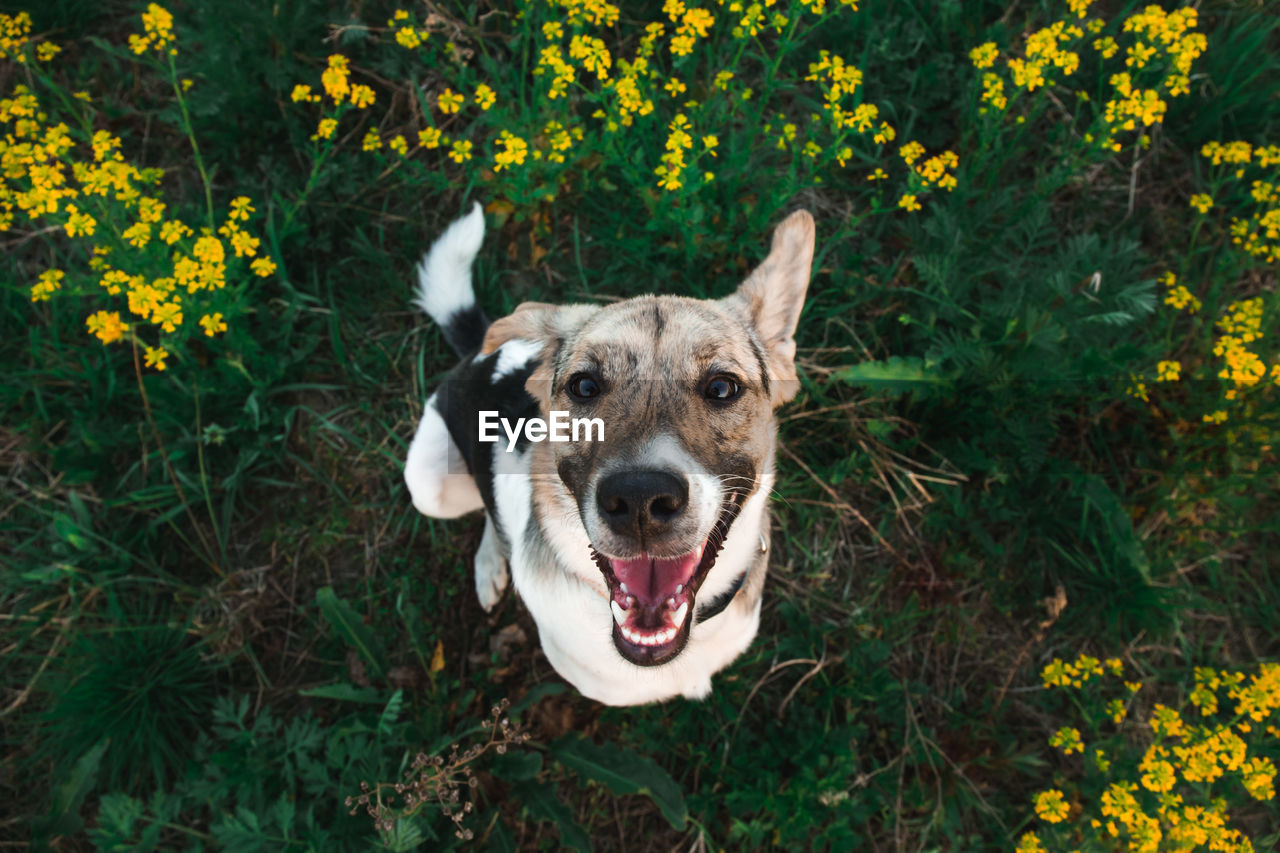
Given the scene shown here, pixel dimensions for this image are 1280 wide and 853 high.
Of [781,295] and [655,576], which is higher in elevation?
[781,295]

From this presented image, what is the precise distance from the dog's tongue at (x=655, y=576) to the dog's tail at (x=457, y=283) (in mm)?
1633

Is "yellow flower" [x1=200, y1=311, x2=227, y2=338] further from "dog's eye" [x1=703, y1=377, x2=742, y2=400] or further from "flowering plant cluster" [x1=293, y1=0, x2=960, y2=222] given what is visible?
"dog's eye" [x1=703, y1=377, x2=742, y2=400]

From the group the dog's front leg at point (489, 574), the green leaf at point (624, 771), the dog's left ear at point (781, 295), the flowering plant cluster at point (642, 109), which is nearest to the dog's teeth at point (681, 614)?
the dog's left ear at point (781, 295)

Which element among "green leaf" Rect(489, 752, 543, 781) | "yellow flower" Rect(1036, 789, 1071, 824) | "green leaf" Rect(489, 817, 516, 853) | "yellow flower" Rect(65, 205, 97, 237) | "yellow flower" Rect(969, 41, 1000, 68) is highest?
"yellow flower" Rect(969, 41, 1000, 68)

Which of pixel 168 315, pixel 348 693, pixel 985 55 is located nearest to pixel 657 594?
pixel 348 693

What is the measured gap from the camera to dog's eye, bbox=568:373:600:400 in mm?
2689

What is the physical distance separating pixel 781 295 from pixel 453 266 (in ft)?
5.56

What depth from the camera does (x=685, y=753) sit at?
12.5 feet

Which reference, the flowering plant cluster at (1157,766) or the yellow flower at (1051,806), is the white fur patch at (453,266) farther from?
the yellow flower at (1051,806)

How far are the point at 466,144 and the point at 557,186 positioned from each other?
58 cm

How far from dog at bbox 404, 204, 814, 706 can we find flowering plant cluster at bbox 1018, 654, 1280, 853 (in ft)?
4.99

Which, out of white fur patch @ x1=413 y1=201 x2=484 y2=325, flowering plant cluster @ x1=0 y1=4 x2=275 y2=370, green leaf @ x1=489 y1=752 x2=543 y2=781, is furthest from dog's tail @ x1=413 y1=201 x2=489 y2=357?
green leaf @ x1=489 y1=752 x2=543 y2=781

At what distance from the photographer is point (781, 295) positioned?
2.91m

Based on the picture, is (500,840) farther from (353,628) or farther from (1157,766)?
(1157,766)
